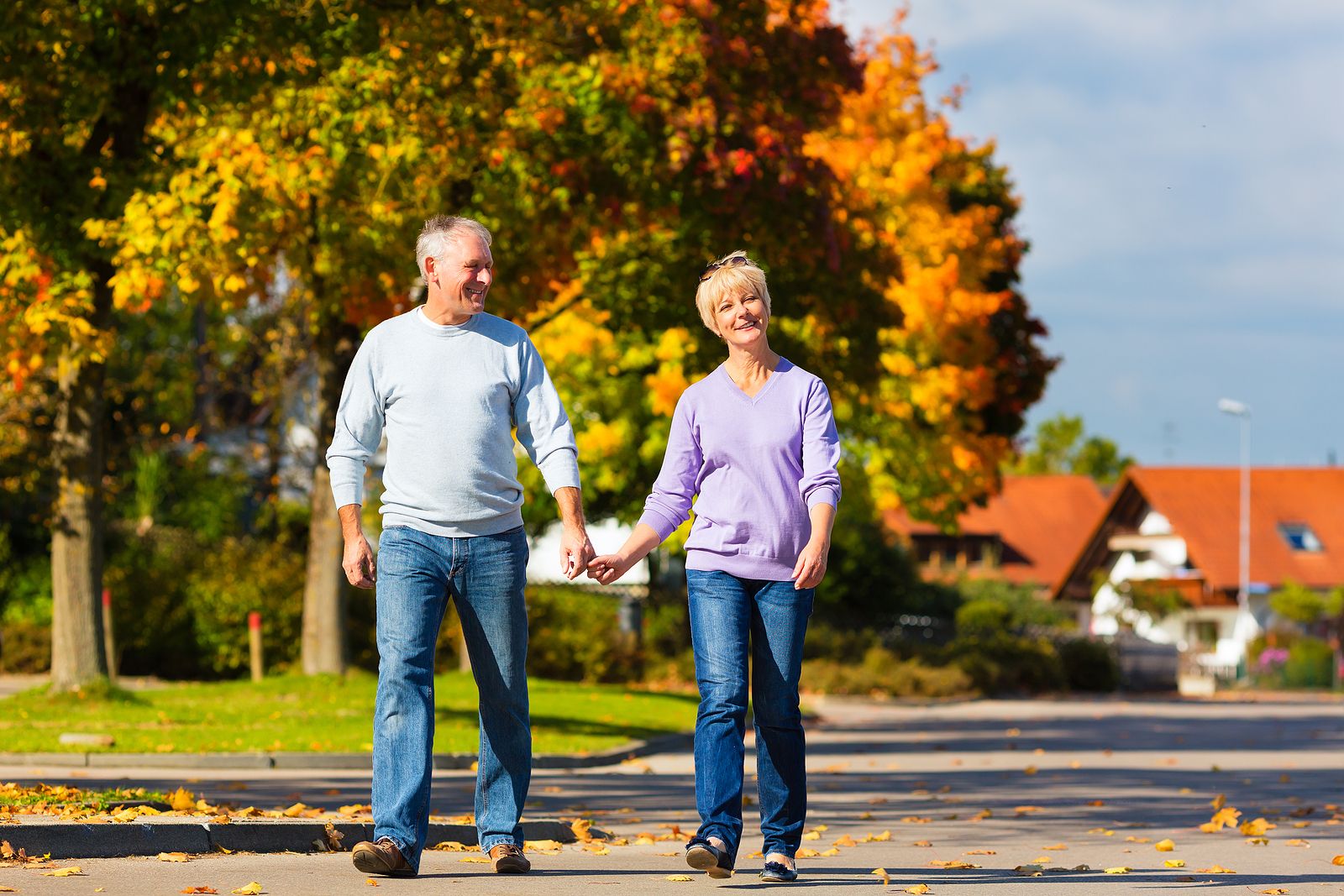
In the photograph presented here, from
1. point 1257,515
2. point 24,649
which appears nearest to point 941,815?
point 24,649

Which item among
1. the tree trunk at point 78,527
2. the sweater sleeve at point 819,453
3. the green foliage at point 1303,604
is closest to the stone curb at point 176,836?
the sweater sleeve at point 819,453

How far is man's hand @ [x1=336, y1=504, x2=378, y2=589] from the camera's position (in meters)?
6.38

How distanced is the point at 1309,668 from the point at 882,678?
2129cm

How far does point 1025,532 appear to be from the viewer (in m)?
81.9

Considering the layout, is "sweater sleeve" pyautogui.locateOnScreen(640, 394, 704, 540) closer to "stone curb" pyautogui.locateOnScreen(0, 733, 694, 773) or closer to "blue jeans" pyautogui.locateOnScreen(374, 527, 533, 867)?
"blue jeans" pyautogui.locateOnScreen(374, 527, 533, 867)

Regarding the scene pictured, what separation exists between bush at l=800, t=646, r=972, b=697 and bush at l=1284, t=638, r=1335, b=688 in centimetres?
1863

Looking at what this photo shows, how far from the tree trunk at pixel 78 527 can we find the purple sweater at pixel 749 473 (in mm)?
11602

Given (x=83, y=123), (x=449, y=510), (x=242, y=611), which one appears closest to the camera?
(x=449, y=510)

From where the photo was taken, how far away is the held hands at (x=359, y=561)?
6.38 meters

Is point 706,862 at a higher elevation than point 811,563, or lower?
lower

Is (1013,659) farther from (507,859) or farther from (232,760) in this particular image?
(507,859)

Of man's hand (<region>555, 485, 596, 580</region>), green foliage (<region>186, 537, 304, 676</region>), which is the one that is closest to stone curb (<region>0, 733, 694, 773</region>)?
man's hand (<region>555, 485, 596, 580</region>)

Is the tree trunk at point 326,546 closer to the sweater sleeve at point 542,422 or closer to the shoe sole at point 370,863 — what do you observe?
the sweater sleeve at point 542,422

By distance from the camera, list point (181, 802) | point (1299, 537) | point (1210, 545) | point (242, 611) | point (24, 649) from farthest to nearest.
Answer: point (1299, 537) → point (1210, 545) → point (242, 611) → point (24, 649) → point (181, 802)
